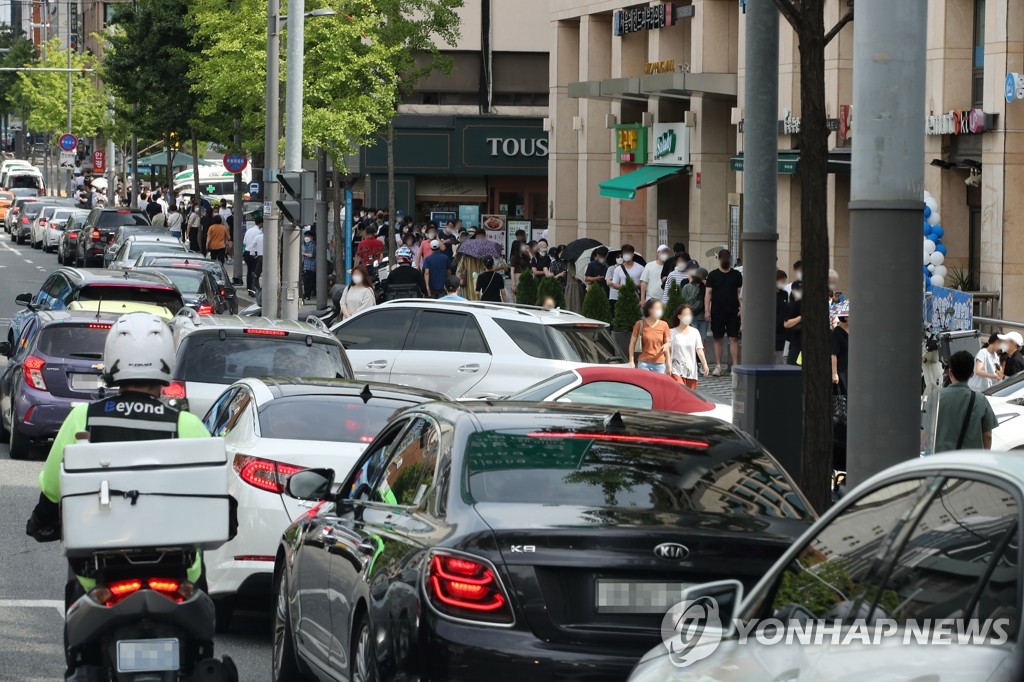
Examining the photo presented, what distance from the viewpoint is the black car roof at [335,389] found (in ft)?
33.8

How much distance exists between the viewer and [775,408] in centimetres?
1153

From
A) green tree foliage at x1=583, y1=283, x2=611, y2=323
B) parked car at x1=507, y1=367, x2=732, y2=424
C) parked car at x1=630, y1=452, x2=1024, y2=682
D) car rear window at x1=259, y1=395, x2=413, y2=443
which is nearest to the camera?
parked car at x1=630, y1=452, x2=1024, y2=682

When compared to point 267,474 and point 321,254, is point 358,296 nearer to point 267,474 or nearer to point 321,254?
point 321,254

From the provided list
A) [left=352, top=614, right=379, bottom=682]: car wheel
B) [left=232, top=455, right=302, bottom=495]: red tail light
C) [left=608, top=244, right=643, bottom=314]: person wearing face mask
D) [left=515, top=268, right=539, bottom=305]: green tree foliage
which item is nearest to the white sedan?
[left=232, top=455, right=302, bottom=495]: red tail light

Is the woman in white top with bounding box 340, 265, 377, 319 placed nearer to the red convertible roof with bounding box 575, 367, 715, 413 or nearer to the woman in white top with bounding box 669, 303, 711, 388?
the woman in white top with bounding box 669, 303, 711, 388

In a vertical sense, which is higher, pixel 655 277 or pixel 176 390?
pixel 655 277

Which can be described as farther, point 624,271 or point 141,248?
point 141,248

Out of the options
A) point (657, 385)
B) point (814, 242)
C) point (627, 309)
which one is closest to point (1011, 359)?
point (657, 385)

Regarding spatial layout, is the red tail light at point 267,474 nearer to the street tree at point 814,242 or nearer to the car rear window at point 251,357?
the street tree at point 814,242

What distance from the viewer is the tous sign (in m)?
62.2

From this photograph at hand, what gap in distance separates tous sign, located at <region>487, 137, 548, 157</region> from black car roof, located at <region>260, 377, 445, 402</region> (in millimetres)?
51914

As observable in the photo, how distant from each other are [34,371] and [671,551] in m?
12.6

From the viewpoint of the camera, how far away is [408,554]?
607 cm

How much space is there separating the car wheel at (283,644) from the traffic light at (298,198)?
16.7 metres
